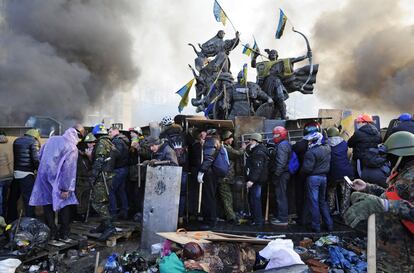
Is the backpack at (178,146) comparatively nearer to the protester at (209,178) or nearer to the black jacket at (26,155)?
the protester at (209,178)

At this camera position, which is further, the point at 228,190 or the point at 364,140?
the point at 228,190

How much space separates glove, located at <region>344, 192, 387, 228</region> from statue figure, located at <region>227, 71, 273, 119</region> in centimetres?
823

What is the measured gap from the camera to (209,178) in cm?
536

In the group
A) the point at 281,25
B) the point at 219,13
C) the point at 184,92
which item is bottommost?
the point at 184,92

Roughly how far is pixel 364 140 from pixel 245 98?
5596mm

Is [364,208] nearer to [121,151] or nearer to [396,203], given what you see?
[396,203]

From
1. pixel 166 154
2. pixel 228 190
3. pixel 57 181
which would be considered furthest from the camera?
pixel 228 190

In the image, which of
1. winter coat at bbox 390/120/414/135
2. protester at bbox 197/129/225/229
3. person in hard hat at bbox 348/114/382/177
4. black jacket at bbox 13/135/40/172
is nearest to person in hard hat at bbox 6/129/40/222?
black jacket at bbox 13/135/40/172

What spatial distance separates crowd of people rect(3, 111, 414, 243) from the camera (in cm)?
459

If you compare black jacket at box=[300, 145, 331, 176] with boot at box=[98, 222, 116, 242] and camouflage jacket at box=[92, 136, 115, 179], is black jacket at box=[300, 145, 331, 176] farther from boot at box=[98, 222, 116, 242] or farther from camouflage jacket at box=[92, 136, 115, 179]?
camouflage jacket at box=[92, 136, 115, 179]

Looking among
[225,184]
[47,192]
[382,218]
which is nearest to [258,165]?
[225,184]

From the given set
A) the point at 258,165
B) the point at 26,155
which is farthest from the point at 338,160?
the point at 26,155

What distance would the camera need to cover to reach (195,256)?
11.1 ft

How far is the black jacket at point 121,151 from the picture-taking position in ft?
19.0
